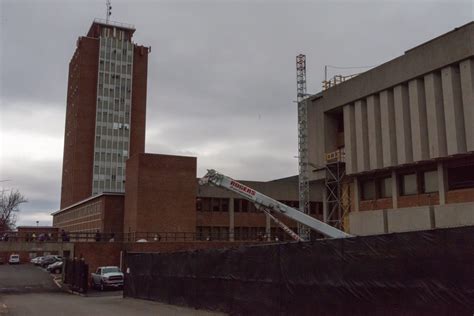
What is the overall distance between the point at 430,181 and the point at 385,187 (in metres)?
4.31

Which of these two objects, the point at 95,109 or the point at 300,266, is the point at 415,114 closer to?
the point at 300,266

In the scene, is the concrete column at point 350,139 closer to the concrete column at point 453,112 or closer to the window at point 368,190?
the window at point 368,190

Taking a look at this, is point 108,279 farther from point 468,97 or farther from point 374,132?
point 468,97

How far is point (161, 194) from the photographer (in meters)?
58.7

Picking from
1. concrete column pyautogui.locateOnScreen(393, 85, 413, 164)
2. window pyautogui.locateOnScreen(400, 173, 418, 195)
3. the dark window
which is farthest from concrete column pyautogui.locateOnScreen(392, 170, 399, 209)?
the dark window

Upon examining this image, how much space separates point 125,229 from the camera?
6188 cm

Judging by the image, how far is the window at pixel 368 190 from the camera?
3881 centimetres

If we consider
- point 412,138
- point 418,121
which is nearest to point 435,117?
point 418,121

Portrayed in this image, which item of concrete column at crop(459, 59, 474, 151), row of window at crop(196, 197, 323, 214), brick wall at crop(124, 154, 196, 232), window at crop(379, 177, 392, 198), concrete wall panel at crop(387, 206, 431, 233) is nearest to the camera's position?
concrete column at crop(459, 59, 474, 151)

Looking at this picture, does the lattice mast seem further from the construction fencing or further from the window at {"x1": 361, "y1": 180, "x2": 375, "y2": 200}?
the construction fencing

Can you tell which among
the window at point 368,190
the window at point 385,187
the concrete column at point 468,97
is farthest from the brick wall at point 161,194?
the concrete column at point 468,97

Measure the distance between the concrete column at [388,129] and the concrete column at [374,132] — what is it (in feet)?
2.15

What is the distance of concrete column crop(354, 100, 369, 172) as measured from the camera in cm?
3831

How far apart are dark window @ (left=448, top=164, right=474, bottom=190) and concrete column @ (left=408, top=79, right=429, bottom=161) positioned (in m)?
1.87
